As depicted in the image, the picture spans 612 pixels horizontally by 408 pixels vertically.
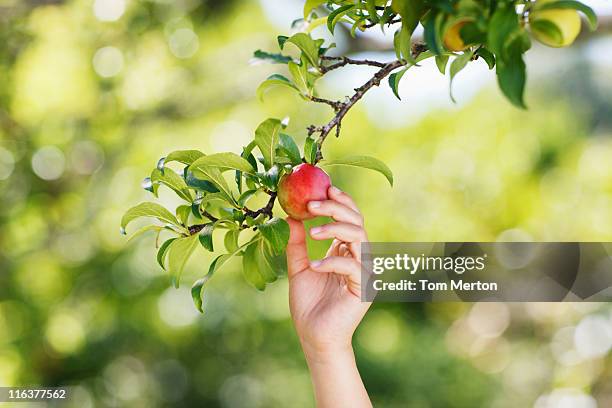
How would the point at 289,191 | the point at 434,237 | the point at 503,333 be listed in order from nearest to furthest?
the point at 289,191, the point at 434,237, the point at 503,333

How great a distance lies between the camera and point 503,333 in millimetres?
3166

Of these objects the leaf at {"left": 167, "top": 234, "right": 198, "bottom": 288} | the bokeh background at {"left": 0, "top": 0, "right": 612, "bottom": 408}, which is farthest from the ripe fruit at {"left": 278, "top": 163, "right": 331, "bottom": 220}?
the bokeh background at {"left": 0, "top": 0, "right": 612, "bottom": 408}

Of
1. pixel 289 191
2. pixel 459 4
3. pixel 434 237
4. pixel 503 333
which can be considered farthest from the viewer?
pixel 503 333

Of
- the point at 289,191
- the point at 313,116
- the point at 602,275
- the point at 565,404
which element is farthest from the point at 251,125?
the point at 289,191

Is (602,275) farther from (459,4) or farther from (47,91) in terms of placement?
(459,4)

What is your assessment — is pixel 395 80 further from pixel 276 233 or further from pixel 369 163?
pixel 276 233

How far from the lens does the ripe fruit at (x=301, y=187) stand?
2.45 ft

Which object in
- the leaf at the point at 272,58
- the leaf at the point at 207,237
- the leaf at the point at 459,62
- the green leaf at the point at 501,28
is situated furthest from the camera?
the leaf at the point at 272,58

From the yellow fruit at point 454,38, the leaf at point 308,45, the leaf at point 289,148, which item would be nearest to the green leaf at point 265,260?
the leaf at point 289,148

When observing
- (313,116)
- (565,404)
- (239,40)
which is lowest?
(565,404)

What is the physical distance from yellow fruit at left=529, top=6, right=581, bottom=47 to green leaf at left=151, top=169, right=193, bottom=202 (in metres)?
0.39

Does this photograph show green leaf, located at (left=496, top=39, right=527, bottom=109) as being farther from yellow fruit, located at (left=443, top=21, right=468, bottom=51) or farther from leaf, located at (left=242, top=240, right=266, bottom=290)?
leaf, located at (left=242, top=240, right=266, bottom=290)

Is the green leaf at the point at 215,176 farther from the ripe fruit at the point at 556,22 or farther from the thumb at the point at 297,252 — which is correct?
the ripe fruit at the point at 556,22

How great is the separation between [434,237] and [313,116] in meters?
0.74
